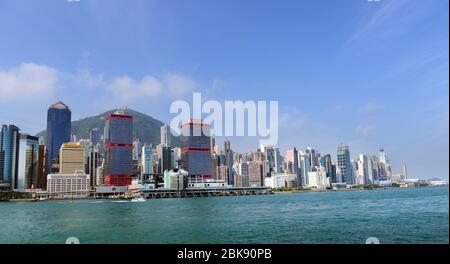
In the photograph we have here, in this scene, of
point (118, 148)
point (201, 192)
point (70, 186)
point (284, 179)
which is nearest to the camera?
point (118, 148)

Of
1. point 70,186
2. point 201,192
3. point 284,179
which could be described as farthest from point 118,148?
point 201,192

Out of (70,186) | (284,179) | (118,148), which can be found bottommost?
(70,186)

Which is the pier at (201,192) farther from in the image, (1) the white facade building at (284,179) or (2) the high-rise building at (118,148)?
(1) the white facade building at (284,179)

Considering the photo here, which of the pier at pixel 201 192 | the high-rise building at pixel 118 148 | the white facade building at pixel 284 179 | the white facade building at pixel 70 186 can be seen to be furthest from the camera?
the pier at pixel 201 192

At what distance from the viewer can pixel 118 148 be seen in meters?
20.5

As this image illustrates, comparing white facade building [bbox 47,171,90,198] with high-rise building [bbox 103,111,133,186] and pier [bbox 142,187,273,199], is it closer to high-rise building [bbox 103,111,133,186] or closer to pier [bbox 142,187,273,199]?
high-rise building [bbox 103,111,133,186]

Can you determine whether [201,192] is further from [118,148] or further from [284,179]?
[118,148]

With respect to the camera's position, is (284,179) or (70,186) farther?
(70,186)

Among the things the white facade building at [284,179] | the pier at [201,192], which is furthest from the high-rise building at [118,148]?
the white facade building at [284,179]

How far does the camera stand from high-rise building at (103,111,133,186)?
1232 cm

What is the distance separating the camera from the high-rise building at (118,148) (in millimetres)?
12320

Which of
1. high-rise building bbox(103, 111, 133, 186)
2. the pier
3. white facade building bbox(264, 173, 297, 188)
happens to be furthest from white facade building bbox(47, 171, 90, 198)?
white facade building bbox(264, 173, 297, 188)
